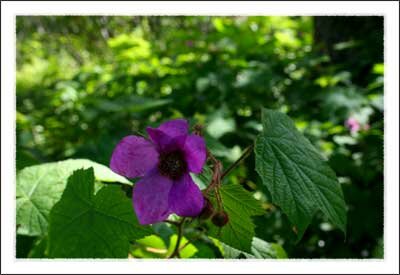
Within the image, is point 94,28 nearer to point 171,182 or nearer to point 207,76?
point 207,76

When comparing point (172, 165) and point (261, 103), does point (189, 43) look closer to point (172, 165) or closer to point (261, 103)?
point (261, 103)

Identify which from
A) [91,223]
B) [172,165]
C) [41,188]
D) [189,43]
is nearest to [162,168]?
[172,165]

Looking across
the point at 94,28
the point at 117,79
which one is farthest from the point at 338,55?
the point at 94,28

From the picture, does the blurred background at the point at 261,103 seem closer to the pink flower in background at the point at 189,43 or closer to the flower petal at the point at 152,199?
the pink flower in background at the point at 189,43

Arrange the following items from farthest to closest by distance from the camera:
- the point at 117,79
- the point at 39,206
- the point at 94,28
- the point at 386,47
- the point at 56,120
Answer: the point at 94,28 → the point at 56,120 → the point at 117,79 → the point at 386,47 → the point at 39,206

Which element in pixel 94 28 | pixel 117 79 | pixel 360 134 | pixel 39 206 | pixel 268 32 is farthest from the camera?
pixel 94 28

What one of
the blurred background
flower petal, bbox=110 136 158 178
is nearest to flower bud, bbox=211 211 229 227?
flower petal, bbox=110 136 158 178

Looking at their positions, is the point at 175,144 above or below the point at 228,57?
below

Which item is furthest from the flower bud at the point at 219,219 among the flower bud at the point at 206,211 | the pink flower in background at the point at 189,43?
the pink flower in background at the point at 189,43
